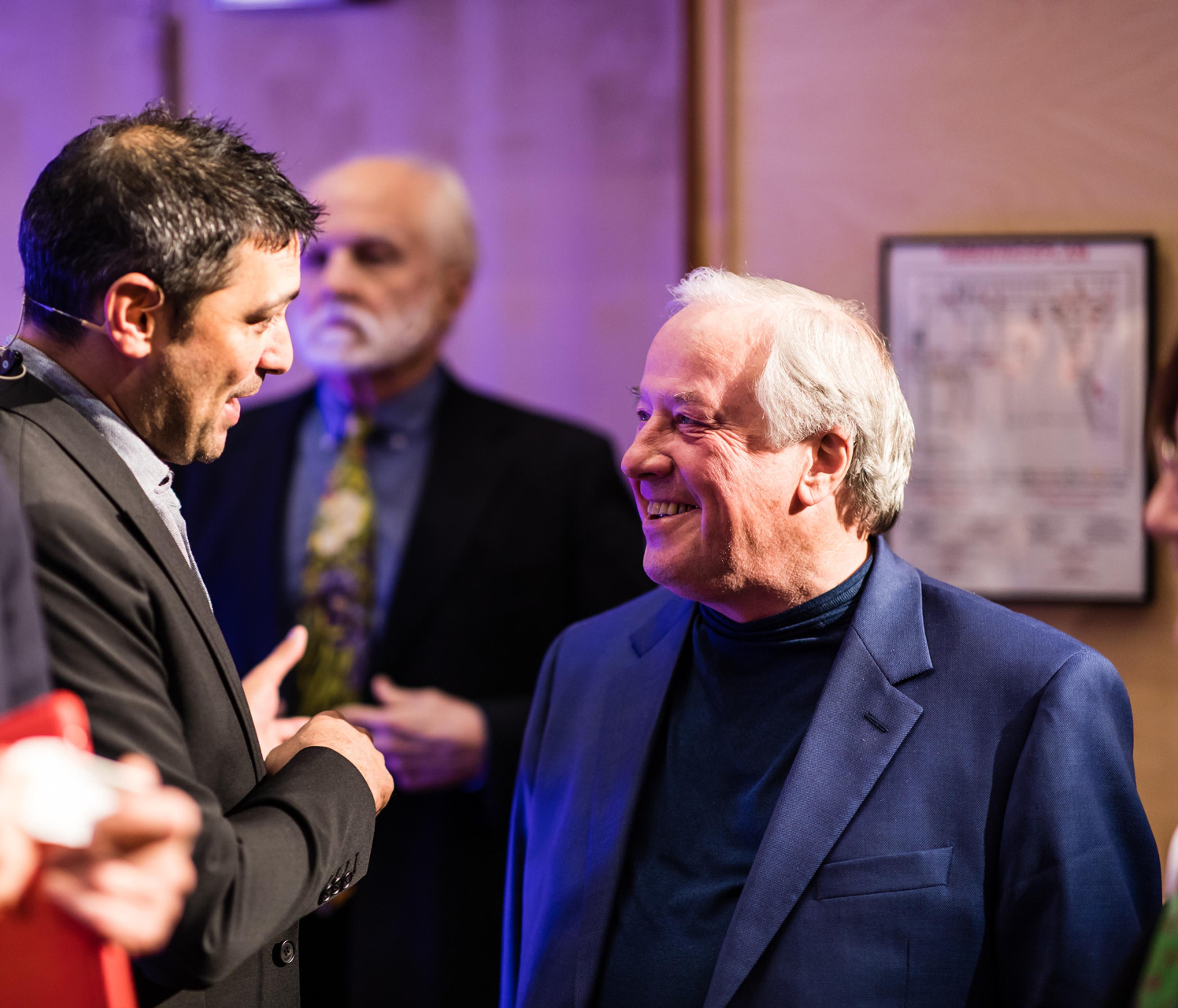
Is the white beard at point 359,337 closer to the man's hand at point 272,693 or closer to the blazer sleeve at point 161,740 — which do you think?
the man's hand at point 272,693

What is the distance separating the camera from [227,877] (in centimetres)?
121

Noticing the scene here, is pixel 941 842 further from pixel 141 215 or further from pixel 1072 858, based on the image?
pixel 141 215

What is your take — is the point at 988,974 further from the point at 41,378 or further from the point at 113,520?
the point at 41,378

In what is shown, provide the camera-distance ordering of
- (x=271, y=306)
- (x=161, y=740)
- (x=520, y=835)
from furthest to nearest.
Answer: (x=520, y=835) → (x=271, y=306) → (x=161, y=740)

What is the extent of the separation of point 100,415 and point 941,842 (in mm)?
1152

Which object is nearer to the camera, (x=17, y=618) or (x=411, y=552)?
(x=17, y=618)

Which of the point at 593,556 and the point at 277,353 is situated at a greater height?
the point at 277,353

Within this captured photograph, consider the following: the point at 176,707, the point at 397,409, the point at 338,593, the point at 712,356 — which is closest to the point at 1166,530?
the point at 712,356

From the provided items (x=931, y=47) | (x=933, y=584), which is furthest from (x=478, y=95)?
(x=933, y=584)

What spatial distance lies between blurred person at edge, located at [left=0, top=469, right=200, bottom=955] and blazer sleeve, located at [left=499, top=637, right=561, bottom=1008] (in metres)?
0.94

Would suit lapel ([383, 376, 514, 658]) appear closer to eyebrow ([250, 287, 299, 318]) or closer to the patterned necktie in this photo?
the patterned necktie

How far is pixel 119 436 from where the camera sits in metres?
1.42

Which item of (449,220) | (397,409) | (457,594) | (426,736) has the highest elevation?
(449,220)

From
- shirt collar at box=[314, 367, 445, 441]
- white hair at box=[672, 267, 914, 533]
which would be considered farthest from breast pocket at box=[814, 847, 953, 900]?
shirt collar at box=[314, 367, 445, 441]
